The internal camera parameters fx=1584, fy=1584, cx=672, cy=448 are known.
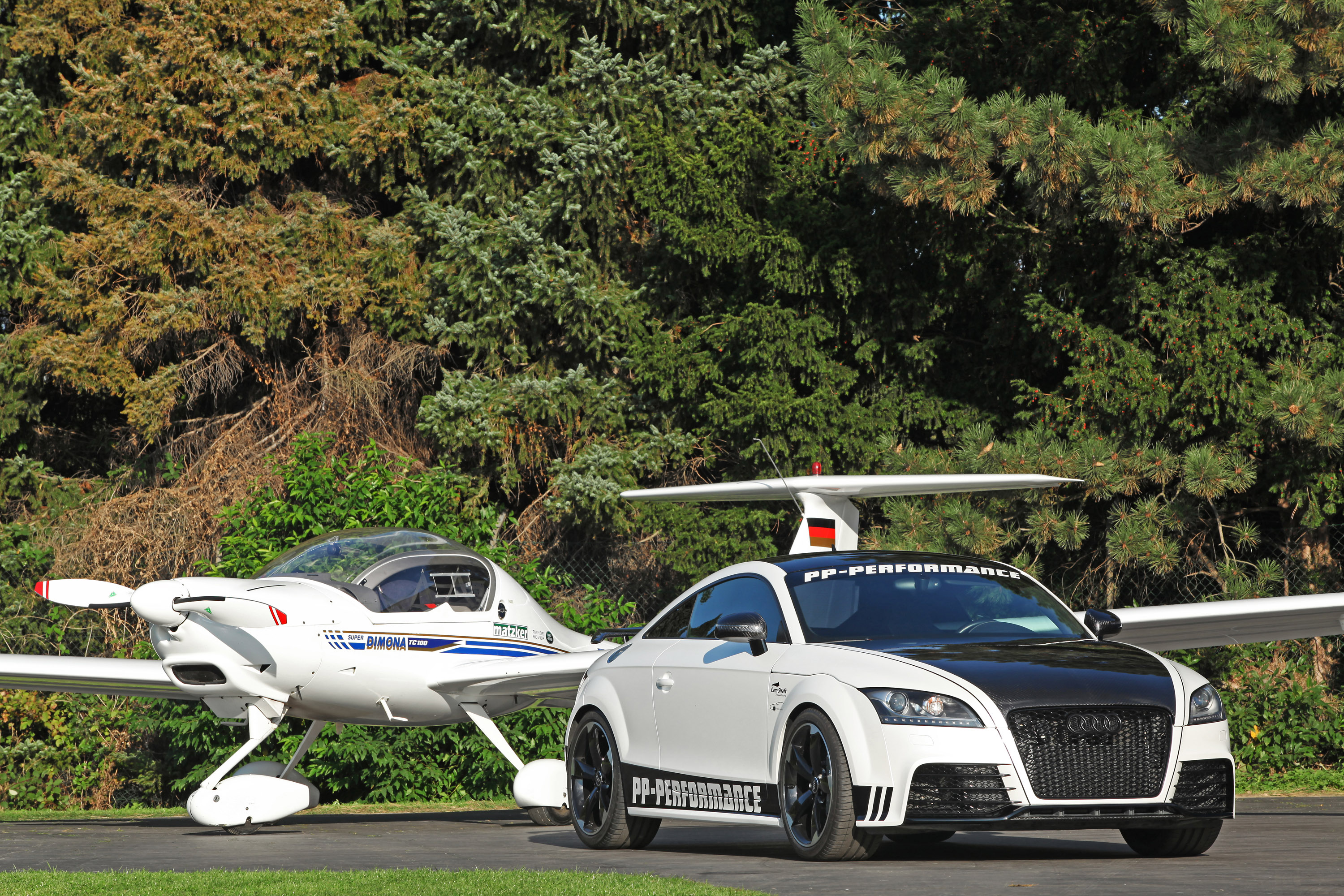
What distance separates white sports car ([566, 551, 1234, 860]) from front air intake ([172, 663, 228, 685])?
4335mm

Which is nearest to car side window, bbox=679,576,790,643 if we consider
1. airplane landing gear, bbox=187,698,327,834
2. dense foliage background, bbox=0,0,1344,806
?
airplane landing gear, bbox=187,698,327,834

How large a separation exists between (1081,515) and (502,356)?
778 centimetres

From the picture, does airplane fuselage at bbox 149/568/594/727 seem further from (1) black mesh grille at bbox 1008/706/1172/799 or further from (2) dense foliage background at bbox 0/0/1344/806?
(1) black mesh grille at bbox 1008/706/1172/799

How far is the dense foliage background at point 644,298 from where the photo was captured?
16.6m

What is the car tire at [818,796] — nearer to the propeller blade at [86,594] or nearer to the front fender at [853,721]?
the front fender at [853,721]

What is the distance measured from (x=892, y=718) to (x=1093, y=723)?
3.11 feet

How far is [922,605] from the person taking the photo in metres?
8.67

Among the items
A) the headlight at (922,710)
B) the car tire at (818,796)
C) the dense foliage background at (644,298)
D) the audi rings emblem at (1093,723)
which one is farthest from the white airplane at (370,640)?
the headlight at (922,710)

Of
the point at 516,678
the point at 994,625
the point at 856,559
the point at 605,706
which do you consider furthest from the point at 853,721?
the point at 516,678

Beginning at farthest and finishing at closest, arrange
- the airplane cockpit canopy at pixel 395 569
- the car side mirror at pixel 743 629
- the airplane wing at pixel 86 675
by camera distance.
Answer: the airplane wing at pixel 86 675, the airplane cockpit canopy at pixel 395 569, the car side mirror at pixel 743 629

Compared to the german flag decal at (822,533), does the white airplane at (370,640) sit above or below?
below

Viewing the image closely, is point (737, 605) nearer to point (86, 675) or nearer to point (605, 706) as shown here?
point (605, 706)

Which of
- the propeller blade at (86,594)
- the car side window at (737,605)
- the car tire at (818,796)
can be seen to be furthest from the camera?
the propeller blade at (86,594)

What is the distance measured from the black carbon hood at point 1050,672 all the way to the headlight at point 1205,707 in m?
0.12
